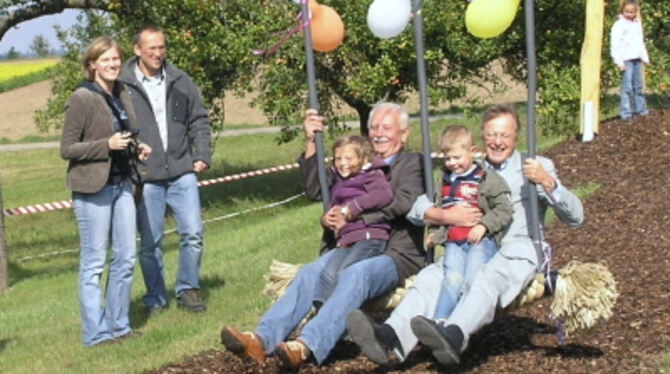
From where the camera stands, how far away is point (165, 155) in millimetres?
Result: 8094

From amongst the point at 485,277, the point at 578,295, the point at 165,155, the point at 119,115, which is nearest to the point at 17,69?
the point at 165,155

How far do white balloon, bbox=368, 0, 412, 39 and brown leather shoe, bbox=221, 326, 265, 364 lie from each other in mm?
1808

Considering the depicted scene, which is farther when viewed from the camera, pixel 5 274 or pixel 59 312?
pixel 5 274


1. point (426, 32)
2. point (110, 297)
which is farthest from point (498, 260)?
point (426, 32)

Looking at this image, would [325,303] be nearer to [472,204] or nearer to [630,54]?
[472,204]

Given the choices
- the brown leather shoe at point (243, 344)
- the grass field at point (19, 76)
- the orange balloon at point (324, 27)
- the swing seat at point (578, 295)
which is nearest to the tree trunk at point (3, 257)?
the orange balloon at point (324, 27)

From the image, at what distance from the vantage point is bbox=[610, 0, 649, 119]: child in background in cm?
1400

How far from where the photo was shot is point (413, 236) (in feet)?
21.7

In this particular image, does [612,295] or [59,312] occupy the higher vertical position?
[612,295]

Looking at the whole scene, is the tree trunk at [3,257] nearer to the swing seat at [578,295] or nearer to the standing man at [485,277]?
the standing man at [485,277]

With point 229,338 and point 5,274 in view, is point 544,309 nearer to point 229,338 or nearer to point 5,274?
point 229,338

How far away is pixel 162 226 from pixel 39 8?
25.2 feet

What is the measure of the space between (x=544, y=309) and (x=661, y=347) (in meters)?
1.26

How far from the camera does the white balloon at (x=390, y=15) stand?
6.56 m
